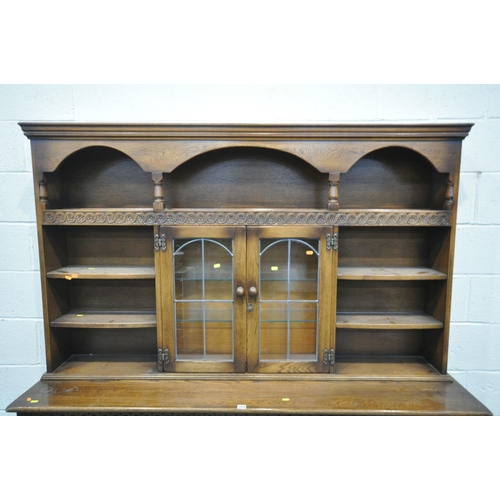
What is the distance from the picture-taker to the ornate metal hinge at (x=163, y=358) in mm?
1896

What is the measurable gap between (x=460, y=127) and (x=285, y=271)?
3.41 feet

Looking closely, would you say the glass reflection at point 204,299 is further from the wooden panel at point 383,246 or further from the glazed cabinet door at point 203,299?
the wooden panel at point 383,246

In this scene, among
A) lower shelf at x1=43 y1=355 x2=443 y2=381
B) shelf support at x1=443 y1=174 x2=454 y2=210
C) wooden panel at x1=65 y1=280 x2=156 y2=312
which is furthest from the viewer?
wooden panel at x1=65 y1=280 x2=156 y2=312

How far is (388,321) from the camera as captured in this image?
192 centimetres

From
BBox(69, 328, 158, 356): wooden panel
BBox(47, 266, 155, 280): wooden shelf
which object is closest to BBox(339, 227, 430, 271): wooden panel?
BBox(47, 266, 155, 280): wooden shelf

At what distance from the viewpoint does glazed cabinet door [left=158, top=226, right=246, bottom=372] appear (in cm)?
182

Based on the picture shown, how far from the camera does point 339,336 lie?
211cm

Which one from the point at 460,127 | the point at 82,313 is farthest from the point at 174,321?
the point at 460,127

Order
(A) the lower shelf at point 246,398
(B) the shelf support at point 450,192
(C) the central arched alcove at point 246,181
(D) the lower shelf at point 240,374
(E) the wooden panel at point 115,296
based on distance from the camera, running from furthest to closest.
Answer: (E) the wooden panel at point 115,296 < (C) the central arched alcove at point 246,181 < (D) the lower shelf at point 240,374 < (B) the shelf support at point 450,192 < (A) the lower shelf at point 246,398

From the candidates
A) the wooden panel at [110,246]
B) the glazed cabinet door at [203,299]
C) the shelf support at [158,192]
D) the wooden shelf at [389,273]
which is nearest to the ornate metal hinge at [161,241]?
the glazed cabinet door at [203,299]

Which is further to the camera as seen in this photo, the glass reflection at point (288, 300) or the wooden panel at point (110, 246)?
the wooden panel at point (110, 246)

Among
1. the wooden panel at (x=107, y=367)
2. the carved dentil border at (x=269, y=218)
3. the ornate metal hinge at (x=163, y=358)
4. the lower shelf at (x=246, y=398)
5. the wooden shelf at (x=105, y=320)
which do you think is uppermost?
the carved dentil border at (x=269, y=218)

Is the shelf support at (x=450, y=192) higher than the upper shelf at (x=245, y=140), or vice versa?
the upper shelf at (x=245, y=140)

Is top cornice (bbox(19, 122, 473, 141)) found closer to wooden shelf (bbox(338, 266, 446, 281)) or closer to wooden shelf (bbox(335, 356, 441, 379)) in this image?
wooden shelf (bbox(338, 266, 446, 281))
